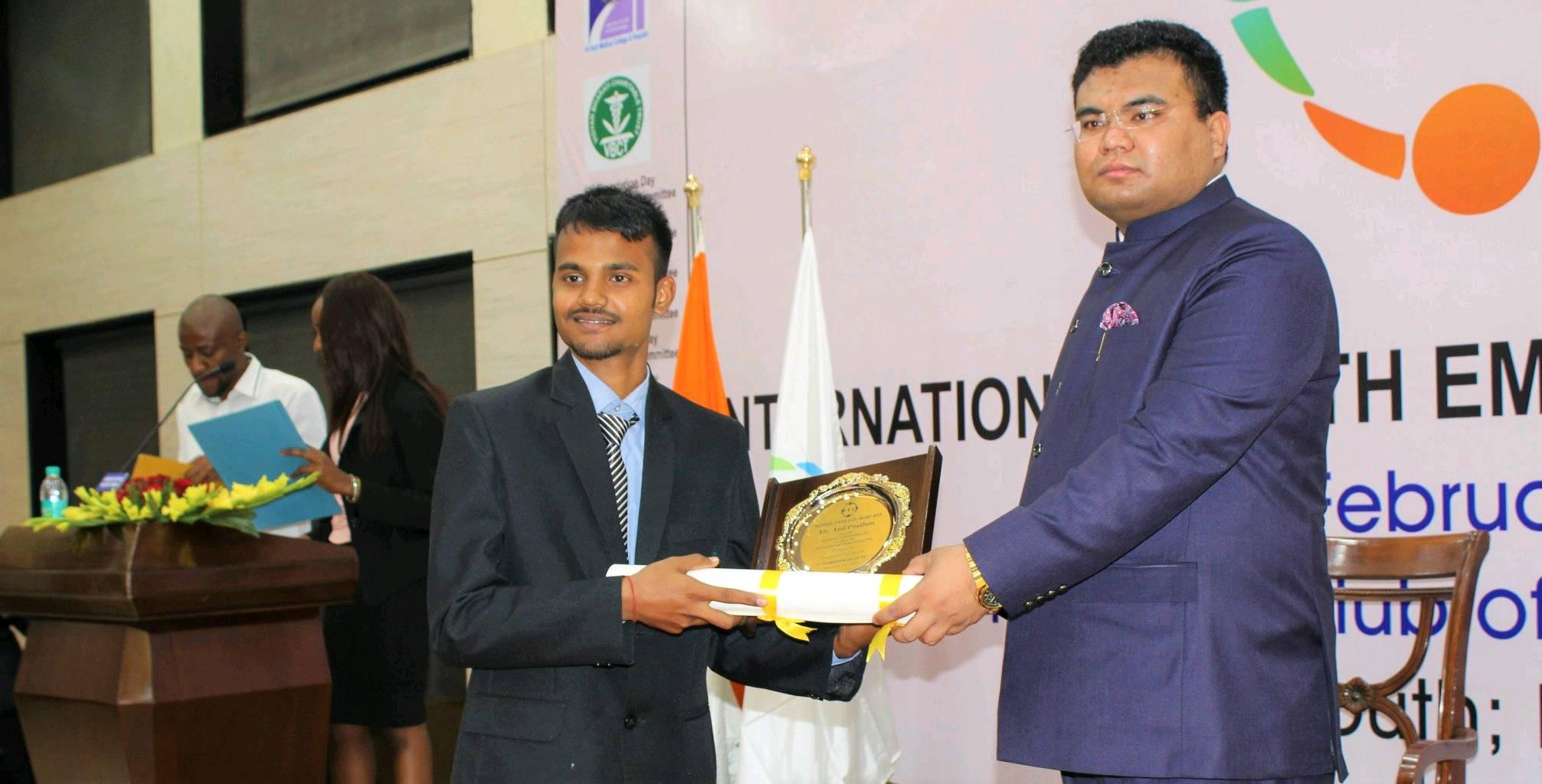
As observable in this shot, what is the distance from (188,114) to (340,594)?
5.29m

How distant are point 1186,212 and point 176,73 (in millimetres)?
7171

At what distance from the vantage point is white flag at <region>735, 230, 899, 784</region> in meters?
3.64

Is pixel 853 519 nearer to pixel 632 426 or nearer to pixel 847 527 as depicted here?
pixel 847 527

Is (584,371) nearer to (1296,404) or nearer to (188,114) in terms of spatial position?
(1296,404)

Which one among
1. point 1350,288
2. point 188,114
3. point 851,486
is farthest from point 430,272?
point 851,486

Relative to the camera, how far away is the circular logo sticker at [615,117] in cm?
471

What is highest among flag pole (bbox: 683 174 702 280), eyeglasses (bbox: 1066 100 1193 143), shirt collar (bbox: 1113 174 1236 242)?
flag pole (bbox: 683 174 702 280)

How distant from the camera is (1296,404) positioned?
1.67 metres

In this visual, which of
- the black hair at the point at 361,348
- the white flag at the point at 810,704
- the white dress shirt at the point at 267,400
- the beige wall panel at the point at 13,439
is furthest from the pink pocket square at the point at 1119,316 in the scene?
the beige wall panel at the point at 13,439

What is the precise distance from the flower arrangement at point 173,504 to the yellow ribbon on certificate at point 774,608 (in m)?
1.70

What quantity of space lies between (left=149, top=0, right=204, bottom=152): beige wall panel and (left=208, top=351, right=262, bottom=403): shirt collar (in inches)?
131

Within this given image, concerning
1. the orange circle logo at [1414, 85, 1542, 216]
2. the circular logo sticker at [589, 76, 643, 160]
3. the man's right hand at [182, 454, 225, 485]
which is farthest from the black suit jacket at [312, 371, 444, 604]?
the orange circle logo at [1414, 85, 1542, 216]

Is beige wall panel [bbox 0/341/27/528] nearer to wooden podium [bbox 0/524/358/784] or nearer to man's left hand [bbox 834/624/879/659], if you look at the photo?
wooden podium [bbox 0/524/358/784]

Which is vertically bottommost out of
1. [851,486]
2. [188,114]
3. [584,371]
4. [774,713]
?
[774,713]
